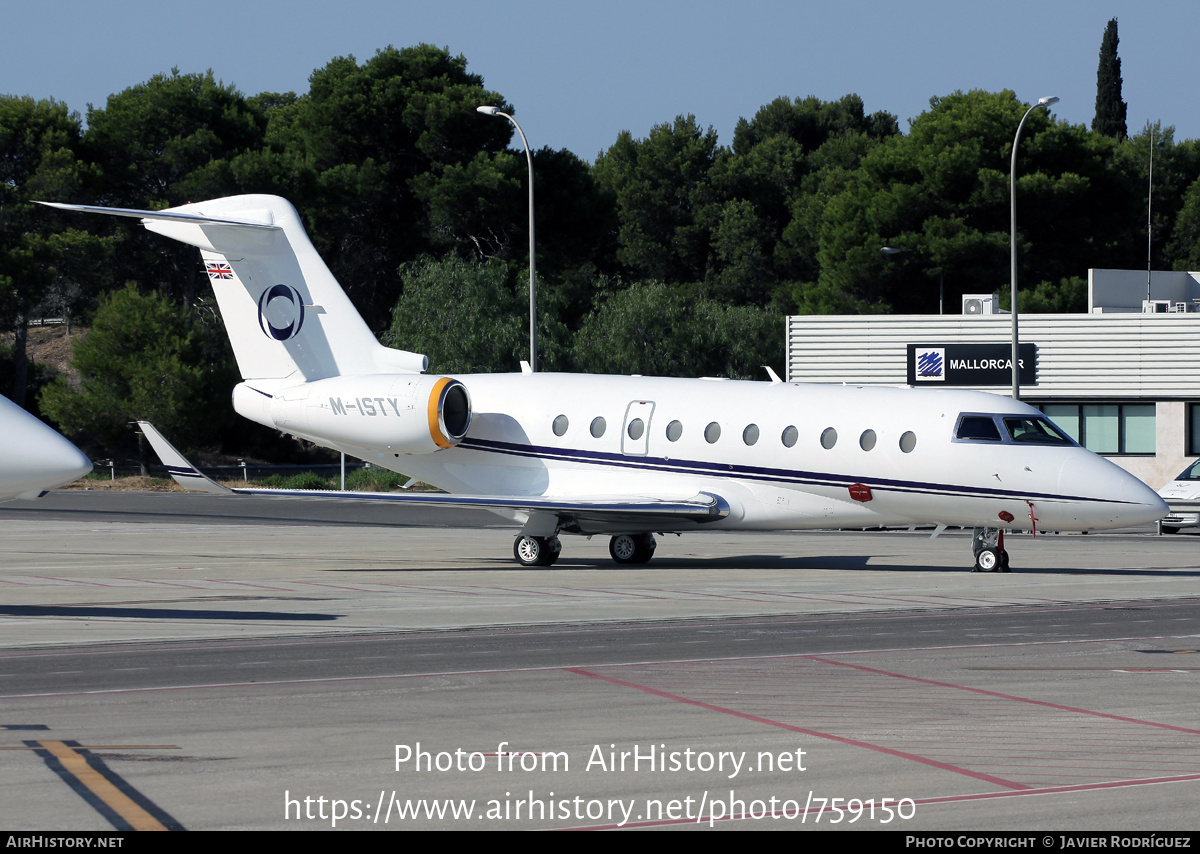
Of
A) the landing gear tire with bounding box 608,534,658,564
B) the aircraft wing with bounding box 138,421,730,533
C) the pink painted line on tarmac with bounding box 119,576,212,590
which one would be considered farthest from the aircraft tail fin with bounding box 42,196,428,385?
the pink painted line on tarmac with bounding box 119,576,212,590

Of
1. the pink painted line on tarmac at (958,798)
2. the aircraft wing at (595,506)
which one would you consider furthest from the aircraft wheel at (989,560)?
the pink painted line on tarmac at (958,798)

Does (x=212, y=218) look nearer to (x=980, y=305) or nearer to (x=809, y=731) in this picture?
(x=809, y=731)

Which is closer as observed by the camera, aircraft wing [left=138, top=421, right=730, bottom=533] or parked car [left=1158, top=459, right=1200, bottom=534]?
aircraft wing [left=138, top=421, right=730, bottom=533]

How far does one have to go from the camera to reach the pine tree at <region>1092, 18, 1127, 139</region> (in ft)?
296

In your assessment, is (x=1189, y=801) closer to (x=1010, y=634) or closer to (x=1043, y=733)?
(x=1043, y=733)

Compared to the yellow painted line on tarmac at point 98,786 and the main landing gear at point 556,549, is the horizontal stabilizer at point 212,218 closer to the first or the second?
the main landing gear at point 556,549

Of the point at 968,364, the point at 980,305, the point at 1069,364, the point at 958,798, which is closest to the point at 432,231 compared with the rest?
the point at 980,305

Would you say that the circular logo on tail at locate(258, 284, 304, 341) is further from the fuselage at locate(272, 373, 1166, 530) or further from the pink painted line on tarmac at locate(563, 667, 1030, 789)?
the pink painted line on tarmac at locate(563, 667, 1030, 789)

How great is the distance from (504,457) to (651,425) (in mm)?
2857

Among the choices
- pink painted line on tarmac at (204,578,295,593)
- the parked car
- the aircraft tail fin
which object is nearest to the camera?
pink painted line on tarmac at (204,578,295,593)

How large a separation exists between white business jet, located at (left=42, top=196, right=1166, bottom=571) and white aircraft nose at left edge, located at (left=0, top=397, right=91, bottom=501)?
6.43 meters

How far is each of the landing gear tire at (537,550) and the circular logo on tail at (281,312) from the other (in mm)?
6260

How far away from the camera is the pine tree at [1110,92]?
3548 inches

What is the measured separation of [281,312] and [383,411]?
3.36 metres
